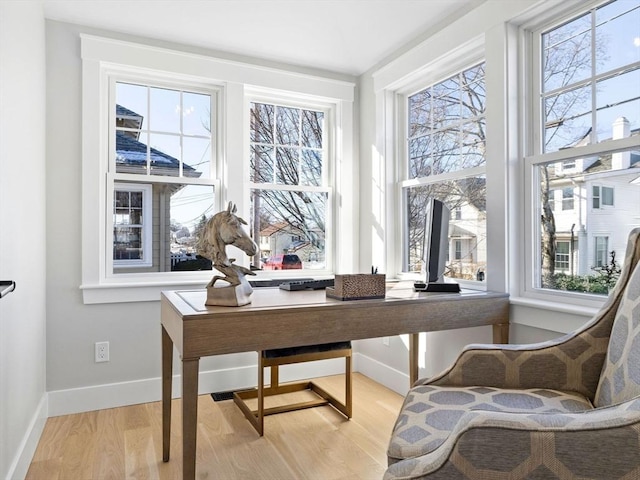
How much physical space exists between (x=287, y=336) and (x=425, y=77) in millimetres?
2076

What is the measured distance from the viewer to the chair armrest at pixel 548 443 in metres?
0.82

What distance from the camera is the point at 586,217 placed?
1962mm

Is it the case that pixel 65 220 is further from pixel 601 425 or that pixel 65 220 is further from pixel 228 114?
pixel 601 425

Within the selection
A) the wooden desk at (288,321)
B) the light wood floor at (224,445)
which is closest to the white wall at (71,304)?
the light wood floor at (224,445)

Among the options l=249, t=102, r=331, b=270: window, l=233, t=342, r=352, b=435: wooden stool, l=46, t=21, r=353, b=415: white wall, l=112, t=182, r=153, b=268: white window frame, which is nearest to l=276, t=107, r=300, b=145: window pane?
l=249, t=102, r=331, b=270: window

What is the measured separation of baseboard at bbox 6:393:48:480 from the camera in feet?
5.83

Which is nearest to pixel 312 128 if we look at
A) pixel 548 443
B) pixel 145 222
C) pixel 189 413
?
pixel 145 222

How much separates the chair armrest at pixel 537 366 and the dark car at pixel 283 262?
74.3 inches

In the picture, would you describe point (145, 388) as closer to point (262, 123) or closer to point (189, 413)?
point (189, 413)

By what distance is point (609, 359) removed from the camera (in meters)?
1.33

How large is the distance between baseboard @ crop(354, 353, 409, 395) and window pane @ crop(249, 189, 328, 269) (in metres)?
0.79

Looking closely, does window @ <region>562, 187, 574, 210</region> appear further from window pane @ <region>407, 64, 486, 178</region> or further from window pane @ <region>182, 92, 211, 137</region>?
window pane @ <region>182, 92, 211, 137</region>

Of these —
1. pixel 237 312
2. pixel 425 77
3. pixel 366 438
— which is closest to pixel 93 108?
pixel 237 312

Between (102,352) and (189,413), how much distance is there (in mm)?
1481
